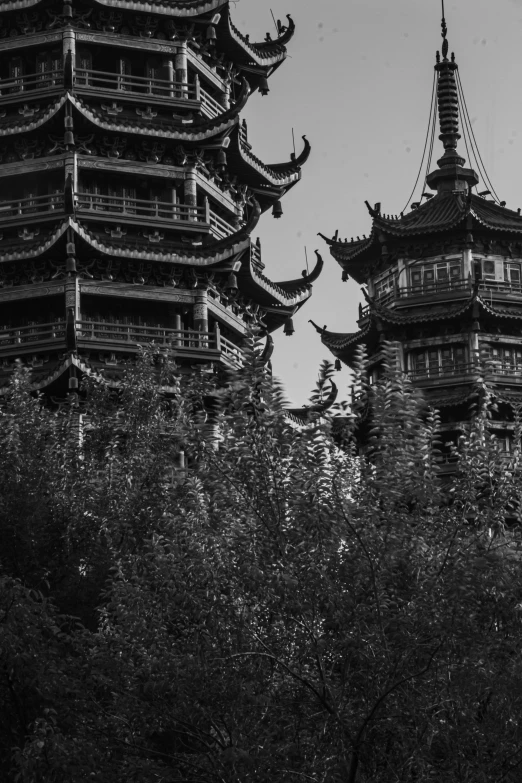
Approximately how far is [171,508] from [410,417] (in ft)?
16.0

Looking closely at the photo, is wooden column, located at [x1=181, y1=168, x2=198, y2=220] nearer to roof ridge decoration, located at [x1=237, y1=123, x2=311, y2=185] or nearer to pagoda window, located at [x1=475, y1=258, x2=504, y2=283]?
roof ridge decoration, located at [x1=237, y1=123, x2=311, y2=185]

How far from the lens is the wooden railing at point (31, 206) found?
41.7 m

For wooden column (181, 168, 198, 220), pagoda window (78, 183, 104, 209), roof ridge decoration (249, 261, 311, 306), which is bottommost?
roof ridge decoration (249, 261, 311, 306)

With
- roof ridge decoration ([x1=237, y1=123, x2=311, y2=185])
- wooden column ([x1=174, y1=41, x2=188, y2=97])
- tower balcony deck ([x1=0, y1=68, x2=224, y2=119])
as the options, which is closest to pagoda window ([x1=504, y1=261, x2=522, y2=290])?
roof ridge decoration ([x1=237, y1=123, x2=311, y2=185])

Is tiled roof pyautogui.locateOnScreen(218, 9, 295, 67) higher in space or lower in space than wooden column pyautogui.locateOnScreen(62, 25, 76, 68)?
higher

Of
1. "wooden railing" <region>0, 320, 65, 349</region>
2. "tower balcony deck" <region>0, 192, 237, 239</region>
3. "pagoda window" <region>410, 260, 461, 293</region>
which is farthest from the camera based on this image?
"pagoda window" <region>410, 260, 461, 293</region>

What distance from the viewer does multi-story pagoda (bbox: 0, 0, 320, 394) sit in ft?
133

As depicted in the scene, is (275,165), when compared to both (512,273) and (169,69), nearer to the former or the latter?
(169,69)

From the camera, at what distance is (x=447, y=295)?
5091 centimetres

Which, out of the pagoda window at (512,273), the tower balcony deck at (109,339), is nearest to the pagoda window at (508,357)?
the pagoda window at (512,273)

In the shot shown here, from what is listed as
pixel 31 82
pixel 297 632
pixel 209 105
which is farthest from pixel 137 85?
pixel 297 632

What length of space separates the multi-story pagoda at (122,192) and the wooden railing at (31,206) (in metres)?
0.06

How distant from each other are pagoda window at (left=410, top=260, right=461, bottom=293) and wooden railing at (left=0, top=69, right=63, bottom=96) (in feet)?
45.9

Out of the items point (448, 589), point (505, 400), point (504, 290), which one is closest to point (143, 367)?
point (448, 589)
